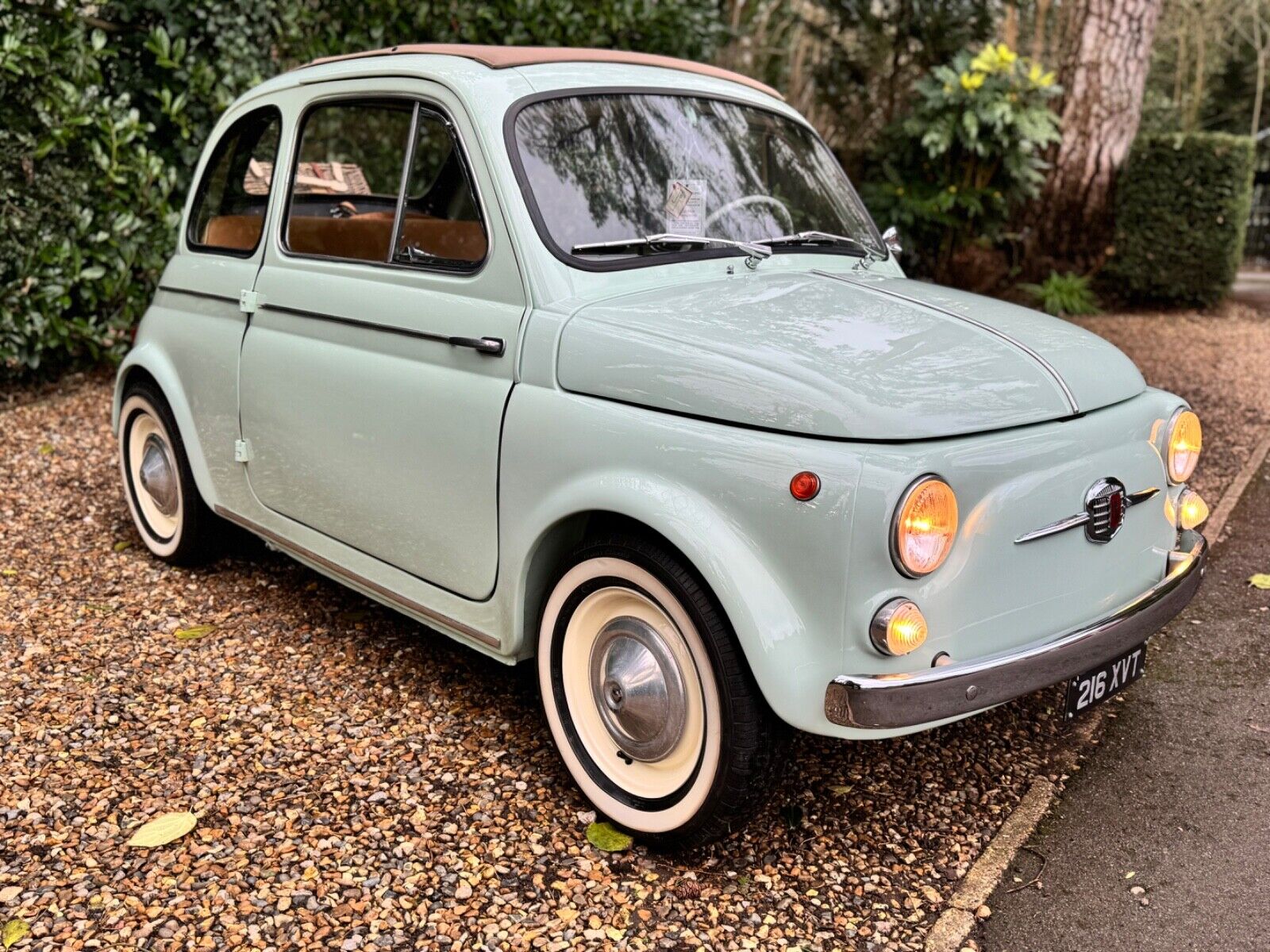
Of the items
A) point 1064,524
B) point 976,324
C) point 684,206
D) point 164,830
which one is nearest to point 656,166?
point 684,206

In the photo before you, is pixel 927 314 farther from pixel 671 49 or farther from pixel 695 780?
pixel 671 49

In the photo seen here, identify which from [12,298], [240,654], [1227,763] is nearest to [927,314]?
[1227,763]

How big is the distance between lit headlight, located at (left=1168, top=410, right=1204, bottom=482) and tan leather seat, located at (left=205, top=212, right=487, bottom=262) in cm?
197

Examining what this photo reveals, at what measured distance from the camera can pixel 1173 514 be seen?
10.2 ft

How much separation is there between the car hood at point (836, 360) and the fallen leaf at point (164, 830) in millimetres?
1525

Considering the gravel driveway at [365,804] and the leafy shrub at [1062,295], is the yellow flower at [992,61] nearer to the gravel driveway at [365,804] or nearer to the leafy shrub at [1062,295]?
the leafy shrub at [1062,295]

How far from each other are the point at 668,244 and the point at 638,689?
1.27 meters

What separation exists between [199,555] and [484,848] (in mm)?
2379

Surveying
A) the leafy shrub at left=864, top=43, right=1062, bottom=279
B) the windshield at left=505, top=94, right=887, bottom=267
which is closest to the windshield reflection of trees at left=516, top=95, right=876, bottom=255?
the windshield at left=505, top=94, right=887, bottom=267

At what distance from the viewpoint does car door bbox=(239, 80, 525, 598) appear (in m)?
3.13

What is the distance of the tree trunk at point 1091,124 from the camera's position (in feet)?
31.7

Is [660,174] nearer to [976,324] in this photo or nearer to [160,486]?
[976,324]

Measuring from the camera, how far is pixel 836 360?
261 centimetres

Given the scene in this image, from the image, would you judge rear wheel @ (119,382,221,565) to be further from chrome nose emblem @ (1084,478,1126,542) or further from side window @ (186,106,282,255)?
chrome nose emblem @ (1084,478,1126,542)
